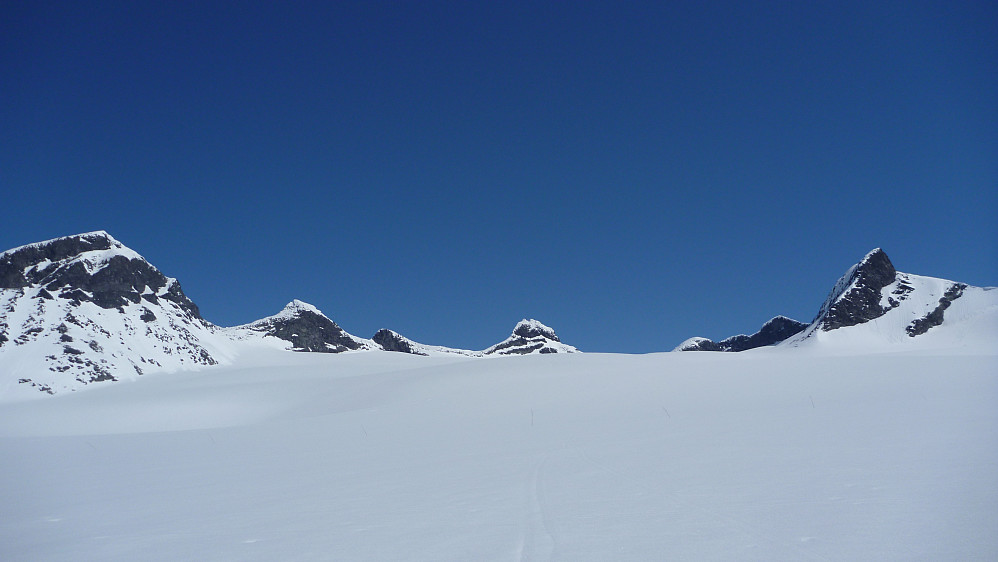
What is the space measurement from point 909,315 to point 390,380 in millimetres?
87324

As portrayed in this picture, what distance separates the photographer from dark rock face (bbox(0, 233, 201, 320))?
5681 cm

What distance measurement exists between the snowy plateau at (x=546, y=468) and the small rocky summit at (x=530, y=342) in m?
147

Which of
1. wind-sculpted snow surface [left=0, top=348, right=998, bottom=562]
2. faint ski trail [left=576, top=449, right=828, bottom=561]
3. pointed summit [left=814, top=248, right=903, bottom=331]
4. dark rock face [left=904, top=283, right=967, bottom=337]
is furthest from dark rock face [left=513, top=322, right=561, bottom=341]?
faint ski trail [left=576, top=449, right=828, bottom=561]

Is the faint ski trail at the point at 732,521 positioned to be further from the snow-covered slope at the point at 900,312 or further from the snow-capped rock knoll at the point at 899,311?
the snow-capped rock knoll at the point at 899,311

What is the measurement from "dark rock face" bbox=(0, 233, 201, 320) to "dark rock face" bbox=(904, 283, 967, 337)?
104 m

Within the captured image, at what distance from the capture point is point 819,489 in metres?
6.51

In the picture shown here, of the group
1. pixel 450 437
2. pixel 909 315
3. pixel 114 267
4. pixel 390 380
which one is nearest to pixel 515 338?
pixel 909 315

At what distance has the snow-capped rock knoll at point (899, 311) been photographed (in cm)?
7394

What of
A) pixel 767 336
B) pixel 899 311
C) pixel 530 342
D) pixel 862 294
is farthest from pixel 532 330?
pixel 899 311

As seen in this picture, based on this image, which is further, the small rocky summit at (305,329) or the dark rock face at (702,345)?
the dark rock face at (702,345)

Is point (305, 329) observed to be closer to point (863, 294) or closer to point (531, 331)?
point (531, 331)

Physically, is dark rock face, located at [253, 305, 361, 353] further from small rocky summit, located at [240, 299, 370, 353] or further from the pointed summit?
the pointed summit

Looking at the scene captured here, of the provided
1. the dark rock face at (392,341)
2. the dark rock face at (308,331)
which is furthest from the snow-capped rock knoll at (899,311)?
the dark rock face at (392,341)

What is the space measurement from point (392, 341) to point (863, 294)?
109768mm
